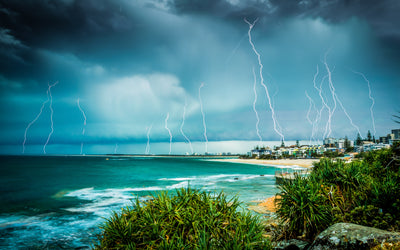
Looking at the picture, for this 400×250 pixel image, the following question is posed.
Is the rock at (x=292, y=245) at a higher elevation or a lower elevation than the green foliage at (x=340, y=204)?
lower

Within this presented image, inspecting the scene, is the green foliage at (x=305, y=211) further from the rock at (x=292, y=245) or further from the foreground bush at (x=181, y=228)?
the foreground bush at (x=181, y=228)

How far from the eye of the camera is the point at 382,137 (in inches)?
6747

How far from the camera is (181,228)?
5984 millimetres

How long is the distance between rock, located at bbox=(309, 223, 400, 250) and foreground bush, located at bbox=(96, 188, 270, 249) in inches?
64.8

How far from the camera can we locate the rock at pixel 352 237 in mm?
4973

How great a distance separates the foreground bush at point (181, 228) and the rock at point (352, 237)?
1646mm

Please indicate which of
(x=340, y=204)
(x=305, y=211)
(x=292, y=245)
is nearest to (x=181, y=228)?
(x=292, y=245)

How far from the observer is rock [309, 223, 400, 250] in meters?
4.97

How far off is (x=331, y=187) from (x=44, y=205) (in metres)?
27.7

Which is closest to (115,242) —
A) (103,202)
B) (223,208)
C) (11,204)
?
(223,208)

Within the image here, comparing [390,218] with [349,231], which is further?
[390,218]

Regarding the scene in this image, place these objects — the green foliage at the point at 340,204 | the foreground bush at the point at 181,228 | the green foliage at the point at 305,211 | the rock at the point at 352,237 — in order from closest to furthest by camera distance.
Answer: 1. the rock at the point at 352,237
2. the foreground bush at the point at 181,228
3. the green foliage at the point at 340,204
4. the green foliage at the point at 305,211

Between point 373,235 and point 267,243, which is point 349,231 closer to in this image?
point 373,235

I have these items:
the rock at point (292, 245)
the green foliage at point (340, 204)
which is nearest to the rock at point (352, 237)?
the rock at point (292, 245)
